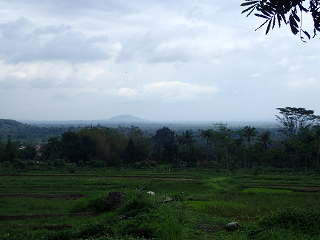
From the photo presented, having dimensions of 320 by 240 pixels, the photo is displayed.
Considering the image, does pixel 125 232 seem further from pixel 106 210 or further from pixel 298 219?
pixel 298 219

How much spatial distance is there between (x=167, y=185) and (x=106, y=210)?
12334 mm

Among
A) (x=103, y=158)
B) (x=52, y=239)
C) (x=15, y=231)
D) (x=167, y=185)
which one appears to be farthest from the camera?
(x=103, y=158)

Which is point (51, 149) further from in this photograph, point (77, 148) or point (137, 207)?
point (137, 207)

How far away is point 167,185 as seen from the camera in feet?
76.6

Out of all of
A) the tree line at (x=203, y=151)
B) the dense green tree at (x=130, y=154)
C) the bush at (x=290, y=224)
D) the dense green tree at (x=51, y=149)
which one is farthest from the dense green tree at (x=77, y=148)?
the bush at (x=290, y=224)

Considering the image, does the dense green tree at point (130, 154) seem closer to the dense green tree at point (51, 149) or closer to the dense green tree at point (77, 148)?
the dense green tree at point (77, 148)

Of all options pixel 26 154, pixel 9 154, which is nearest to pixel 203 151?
pixel 26 154

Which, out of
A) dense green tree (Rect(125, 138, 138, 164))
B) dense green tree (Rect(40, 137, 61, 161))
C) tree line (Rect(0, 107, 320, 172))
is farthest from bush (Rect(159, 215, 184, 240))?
dense green tree (Rect(40, 137, 61, 161))

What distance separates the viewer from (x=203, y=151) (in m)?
53.0

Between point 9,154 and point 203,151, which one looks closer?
point 9,154

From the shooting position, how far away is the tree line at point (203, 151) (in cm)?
3791

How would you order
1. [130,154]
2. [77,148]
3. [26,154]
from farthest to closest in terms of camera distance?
[130,154]
[26,154]
[77,148]

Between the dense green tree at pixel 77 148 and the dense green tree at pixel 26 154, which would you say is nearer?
the dense green tree at pixel 77 148

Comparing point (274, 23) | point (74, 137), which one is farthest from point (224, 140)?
point (274, 23)
